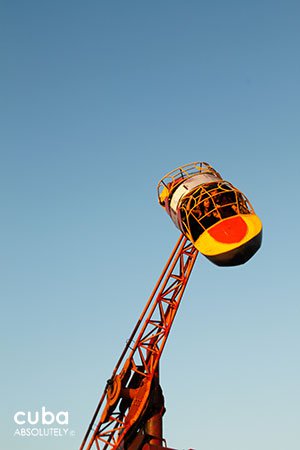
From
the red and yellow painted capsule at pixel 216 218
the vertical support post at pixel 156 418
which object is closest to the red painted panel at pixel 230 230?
the red and yellow painted capsule at pixel 216 218

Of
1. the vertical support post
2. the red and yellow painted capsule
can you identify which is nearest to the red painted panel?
the red and yellow painted capsule

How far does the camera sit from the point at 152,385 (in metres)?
31.7

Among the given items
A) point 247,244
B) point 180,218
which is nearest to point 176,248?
point 180,218

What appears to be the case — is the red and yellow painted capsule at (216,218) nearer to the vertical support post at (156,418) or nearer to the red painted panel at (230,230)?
the red painted panel at (230,230)

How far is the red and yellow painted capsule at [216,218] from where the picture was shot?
1069 inches

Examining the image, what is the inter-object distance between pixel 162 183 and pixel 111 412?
11.2 meters

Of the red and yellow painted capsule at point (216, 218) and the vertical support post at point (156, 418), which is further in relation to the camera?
the vertical support post at point (156, 418)

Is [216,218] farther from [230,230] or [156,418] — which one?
[156,418]

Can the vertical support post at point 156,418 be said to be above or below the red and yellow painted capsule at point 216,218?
below

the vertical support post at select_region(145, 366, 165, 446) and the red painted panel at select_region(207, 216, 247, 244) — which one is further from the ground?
the red painted panel at select_region(207, 216, 247, 244)

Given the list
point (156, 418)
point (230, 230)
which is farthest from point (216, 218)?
point (156, 418)

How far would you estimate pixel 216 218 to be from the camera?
28.2m

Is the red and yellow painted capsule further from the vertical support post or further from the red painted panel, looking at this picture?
the vertical support post

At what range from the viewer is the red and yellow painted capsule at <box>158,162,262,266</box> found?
27.1 meters
